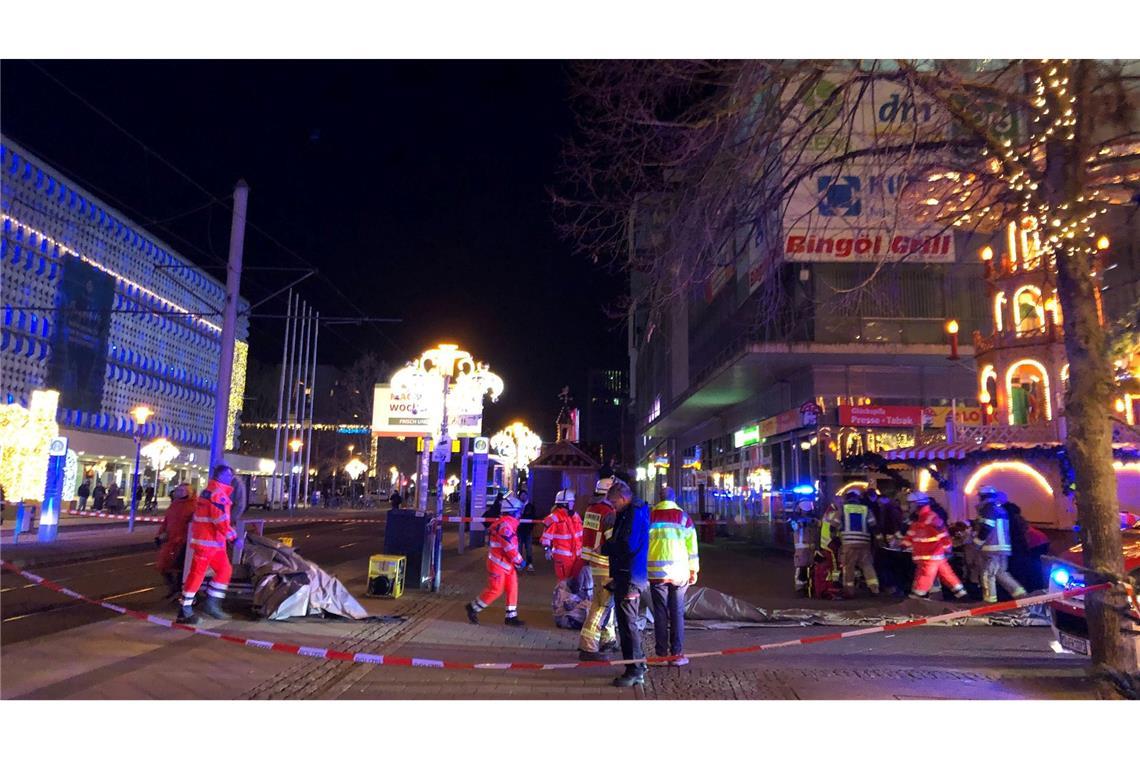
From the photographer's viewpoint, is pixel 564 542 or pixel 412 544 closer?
pixel 564 542

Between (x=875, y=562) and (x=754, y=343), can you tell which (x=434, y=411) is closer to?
(x=754, y=343)

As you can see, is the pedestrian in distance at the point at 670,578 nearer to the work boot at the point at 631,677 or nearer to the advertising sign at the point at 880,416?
the work boot at the point at 631,677

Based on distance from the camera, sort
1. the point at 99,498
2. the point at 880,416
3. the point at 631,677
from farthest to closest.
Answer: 1. the point at 99,498
2. the point at 880,416
3. the point at 631,677

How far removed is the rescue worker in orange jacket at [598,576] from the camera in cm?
729

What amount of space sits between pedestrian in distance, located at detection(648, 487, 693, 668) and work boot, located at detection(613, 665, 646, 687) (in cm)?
66

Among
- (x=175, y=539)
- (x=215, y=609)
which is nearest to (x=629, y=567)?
(x=215, y=609)

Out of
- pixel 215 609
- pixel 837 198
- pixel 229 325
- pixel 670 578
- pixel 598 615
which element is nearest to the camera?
pixel 670 578

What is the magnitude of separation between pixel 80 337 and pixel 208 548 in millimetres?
36036

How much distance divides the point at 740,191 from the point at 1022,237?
14.0m

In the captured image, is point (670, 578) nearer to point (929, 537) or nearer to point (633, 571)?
point (633, 571)

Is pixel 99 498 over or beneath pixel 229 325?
beneath

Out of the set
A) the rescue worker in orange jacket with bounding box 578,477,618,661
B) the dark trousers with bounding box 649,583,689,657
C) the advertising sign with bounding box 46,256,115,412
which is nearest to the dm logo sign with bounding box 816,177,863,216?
the rescue worker in orange jacket with bounding box 578,477,618,661

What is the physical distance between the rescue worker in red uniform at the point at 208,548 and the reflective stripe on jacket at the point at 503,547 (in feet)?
9.89

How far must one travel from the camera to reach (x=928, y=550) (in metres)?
10.9
